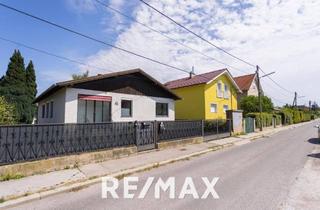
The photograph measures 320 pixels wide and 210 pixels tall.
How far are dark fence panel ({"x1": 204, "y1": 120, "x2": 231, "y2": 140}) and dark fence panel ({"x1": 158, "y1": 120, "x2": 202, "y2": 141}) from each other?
1.21 metres

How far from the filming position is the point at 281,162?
9.55 metres

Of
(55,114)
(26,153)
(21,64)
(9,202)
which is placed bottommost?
(9,202)

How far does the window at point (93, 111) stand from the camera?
14.7 meters

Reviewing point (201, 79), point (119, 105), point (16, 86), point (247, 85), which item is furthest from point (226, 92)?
point (16, 86)

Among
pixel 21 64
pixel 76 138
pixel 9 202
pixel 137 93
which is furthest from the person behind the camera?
pixel 21 64

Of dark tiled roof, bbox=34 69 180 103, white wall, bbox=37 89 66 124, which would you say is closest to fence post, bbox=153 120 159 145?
dark tiled roof, bbox=34 69 180 103

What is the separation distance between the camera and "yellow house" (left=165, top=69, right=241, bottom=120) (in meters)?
25.9

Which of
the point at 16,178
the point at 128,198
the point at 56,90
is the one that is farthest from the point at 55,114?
the point at 128,198

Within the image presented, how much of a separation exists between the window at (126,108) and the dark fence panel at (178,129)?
412cm

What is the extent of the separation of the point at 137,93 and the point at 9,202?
40.7ft

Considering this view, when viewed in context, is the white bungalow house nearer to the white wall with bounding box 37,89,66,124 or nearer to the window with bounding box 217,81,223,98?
the white wall with bounding box 37,89,66,124

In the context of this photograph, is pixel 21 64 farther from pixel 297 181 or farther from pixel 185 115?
pixel 297 181

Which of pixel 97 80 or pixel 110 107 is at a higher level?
pixel 97 80

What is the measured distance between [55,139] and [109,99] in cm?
735
